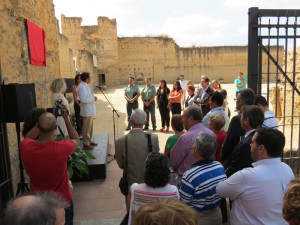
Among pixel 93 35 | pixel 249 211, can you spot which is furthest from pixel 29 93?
pixel 93 35

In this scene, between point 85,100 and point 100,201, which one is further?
point 85,100

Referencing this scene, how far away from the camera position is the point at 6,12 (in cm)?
405

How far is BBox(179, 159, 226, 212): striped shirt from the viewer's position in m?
2.21

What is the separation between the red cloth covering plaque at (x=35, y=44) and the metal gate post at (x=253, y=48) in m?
3.98

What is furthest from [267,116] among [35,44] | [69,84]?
[69,84]

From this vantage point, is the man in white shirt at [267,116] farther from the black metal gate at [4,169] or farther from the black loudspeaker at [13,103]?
the black metal gate at [4,169]

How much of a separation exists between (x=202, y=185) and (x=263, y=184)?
483mm

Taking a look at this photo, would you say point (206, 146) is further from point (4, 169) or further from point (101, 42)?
point (101, 42)

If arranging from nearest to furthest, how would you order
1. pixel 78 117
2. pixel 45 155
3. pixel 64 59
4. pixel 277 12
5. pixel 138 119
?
1. pixel 45 155
2. pixel 138 119
3. pixel 277 12
4. pixel 78 117
5. pixel 64 59

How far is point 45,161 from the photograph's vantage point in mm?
2381

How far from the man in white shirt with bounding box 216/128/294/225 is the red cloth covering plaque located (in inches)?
180

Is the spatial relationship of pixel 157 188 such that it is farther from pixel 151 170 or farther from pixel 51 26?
pixel 51 26

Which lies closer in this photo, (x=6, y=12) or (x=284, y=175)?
(x=284, y=175)

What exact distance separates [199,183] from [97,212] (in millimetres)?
2101
